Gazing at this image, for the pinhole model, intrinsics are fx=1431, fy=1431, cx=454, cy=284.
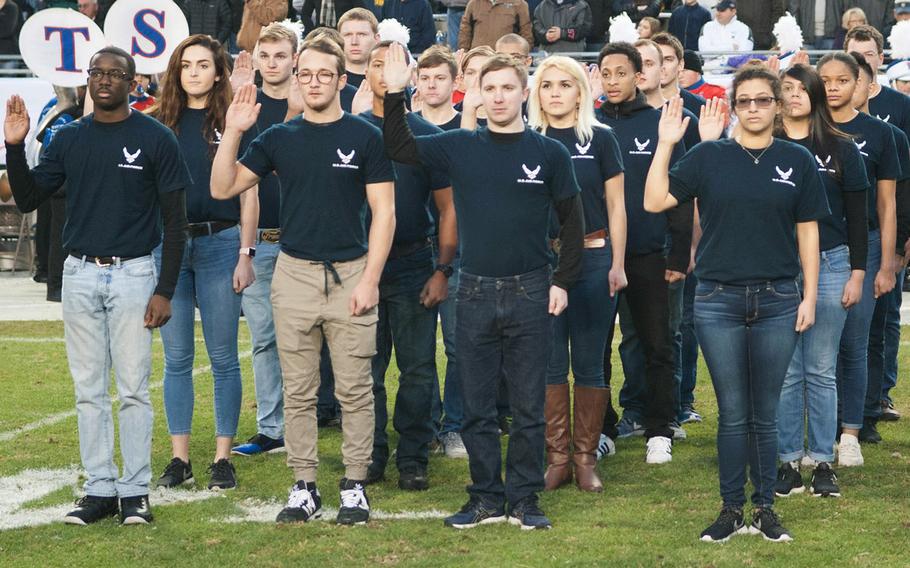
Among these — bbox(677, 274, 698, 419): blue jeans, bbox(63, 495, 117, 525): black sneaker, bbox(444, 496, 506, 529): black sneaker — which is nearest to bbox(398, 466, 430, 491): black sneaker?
bbox(444, 496, 506, 529): black sneaker

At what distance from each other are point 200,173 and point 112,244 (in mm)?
948

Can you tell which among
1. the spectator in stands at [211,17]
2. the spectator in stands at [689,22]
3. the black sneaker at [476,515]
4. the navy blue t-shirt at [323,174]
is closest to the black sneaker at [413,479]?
the black sneaker at [476,515]

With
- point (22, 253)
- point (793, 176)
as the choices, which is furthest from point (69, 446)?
point (22, 253)

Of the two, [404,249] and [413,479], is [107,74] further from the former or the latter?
[413,479]

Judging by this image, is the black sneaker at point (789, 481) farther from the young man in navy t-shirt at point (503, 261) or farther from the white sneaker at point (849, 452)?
the young man in navy t-shirt at point (503, 261)

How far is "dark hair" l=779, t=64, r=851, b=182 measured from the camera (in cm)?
673

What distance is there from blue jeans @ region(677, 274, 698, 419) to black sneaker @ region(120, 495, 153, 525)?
358 cm

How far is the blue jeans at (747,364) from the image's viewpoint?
5977 mm

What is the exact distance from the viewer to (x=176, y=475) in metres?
7.23

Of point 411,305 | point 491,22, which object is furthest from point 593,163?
point 491,22

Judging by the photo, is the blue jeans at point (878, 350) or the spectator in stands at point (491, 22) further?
the spectator in stands at point (491, 22)

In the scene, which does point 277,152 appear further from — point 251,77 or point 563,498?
point 563,498

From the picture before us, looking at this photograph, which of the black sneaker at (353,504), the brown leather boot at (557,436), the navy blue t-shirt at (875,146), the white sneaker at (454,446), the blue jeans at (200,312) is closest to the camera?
the black sneaker at (353,504)

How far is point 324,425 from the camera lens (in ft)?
28.9
